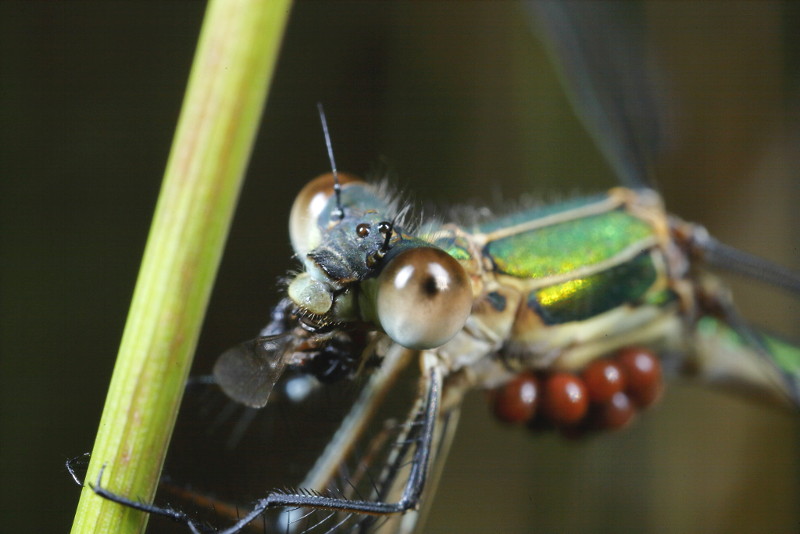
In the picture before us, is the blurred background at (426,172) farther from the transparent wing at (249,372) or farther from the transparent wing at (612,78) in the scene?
the transparent wing at (249,372)

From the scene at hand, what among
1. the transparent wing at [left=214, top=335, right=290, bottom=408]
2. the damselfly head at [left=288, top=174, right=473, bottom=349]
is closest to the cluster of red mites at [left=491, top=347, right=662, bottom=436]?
the damselfly head at [left=288, top=174, right=473, bottom=349]

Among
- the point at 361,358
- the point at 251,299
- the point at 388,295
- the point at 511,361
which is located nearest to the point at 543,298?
the point at 511,361

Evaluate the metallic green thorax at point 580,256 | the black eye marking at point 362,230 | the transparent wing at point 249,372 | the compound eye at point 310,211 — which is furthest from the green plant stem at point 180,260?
the metallic green thorax at point 580,256

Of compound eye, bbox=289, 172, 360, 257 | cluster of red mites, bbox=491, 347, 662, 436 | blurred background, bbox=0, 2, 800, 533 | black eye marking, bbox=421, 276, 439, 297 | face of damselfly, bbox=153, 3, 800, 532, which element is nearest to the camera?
black eye marking, bbox=421, 276, 439, 297

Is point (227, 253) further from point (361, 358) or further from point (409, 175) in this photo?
point (361, 358)

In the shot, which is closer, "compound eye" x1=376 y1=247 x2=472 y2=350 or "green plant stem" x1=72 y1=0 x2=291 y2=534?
"green plant stem" x1=72 y1=0 x2=291 y2=534

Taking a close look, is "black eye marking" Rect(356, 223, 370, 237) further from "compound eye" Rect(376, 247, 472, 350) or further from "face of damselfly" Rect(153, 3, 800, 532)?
"face of damselfly" Rect(153, 3, 800, 532)

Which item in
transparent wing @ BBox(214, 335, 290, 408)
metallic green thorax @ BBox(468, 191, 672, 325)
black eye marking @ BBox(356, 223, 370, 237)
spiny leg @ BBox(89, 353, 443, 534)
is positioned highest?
metallic green thorax @ BBox(468, 191, 672, 325)
